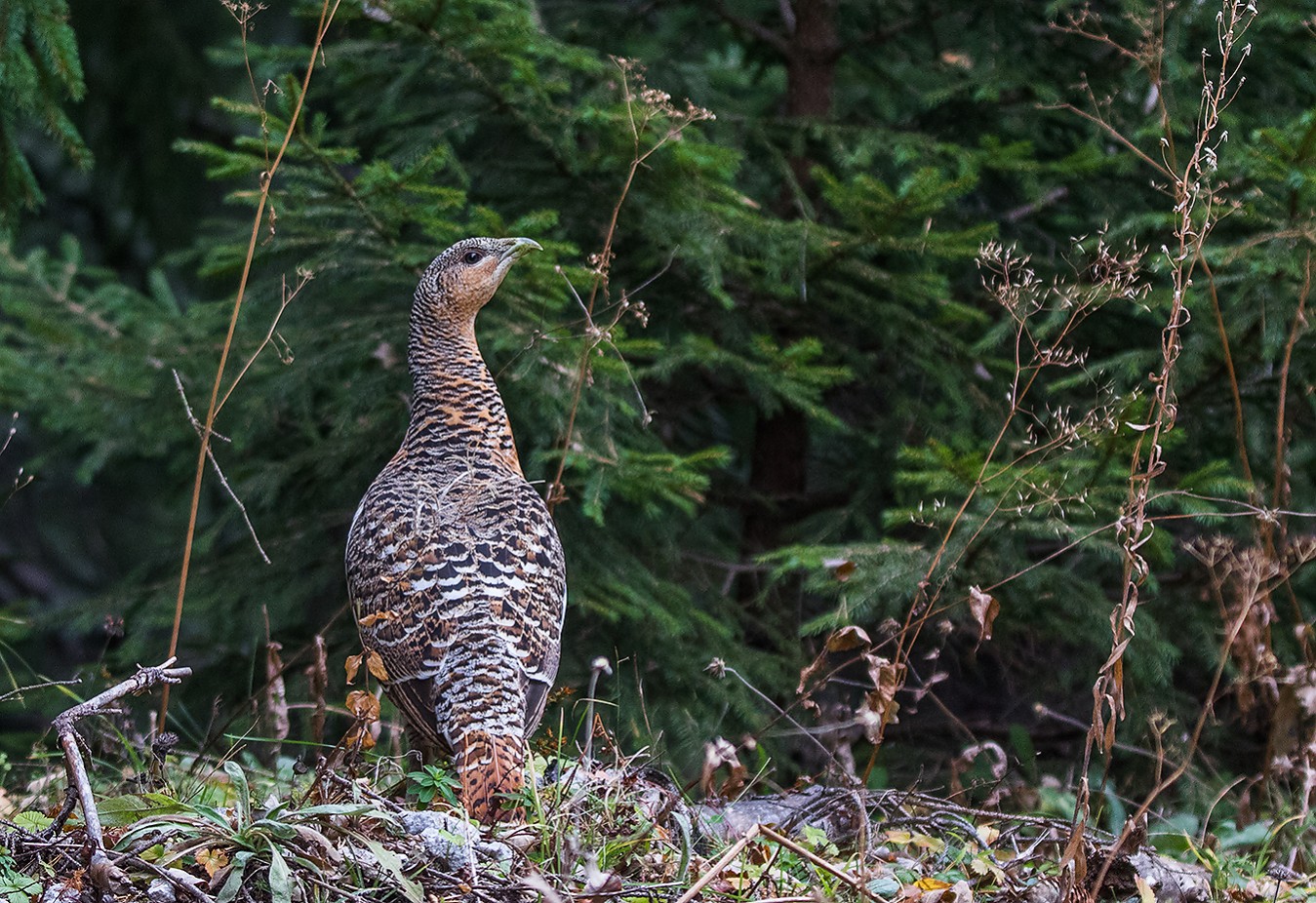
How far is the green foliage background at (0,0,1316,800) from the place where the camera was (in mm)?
4461

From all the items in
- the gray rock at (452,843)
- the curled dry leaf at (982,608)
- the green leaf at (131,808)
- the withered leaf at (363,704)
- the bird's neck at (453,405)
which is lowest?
the gray rock at (452,843)

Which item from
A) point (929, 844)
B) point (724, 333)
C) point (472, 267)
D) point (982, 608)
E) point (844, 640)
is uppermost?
point (472, 267)

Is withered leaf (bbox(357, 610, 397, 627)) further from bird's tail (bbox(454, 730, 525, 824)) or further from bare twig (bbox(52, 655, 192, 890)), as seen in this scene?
bare twig (bbox(52, 655, 192, 890))

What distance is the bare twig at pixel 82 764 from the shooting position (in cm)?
226

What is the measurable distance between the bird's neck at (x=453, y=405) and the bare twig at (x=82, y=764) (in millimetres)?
1343

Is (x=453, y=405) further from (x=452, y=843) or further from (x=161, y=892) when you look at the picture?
(x=161, y=892)

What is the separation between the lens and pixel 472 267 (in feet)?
13.0

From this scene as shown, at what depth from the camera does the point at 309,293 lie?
5.49 m

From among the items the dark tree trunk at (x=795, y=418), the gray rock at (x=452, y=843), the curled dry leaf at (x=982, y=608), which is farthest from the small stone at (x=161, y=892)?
the dark tree trunk at (x=795, y=418)

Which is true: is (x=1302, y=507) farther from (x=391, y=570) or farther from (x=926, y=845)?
(x=391, y=570)

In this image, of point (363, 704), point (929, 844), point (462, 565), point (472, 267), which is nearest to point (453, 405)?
point (472, 267)

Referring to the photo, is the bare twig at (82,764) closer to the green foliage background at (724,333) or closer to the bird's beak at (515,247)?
the green foliage background at (724,333)

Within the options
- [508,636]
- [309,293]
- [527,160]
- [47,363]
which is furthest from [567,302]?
[47,363]

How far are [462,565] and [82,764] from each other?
1.19 m
